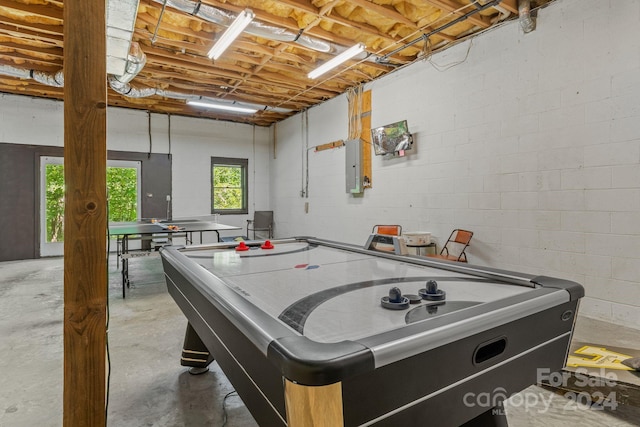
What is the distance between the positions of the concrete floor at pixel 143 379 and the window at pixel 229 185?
473 cm

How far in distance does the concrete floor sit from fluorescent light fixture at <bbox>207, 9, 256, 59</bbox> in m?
3.07

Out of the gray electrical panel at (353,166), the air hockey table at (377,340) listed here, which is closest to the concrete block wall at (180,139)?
the gray electrical panel at (353,166)

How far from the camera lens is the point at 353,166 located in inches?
235

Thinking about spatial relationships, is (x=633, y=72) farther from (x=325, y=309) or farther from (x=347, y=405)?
(x=347, y=405)

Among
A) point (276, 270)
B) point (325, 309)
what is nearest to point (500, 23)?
point (276, 270)

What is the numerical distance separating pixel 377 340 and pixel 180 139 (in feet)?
26.8

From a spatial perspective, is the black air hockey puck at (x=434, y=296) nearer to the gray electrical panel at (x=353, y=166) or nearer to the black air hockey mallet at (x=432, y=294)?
the black air hockey mallet at (x=432, y=294)

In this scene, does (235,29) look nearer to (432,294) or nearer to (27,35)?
(27,35)

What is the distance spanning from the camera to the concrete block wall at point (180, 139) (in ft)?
21.4

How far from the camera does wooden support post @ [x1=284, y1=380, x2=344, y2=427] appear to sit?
706 mm

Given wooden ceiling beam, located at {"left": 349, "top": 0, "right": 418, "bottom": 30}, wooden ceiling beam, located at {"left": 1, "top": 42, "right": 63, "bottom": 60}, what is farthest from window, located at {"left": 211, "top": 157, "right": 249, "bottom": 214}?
wooden ceiling beam, located at {"left": 349, "top": 0, "right": 418, "bottom": 30}

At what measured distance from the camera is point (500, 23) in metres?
3.90

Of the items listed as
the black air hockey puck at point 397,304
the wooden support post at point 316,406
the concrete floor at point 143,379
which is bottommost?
the concrete floor at point 143,379

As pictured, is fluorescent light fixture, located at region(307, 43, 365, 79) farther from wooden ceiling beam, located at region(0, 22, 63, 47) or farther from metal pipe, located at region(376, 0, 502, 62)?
wooden ceiling beam, located at region(0, 22, 63, 47)
